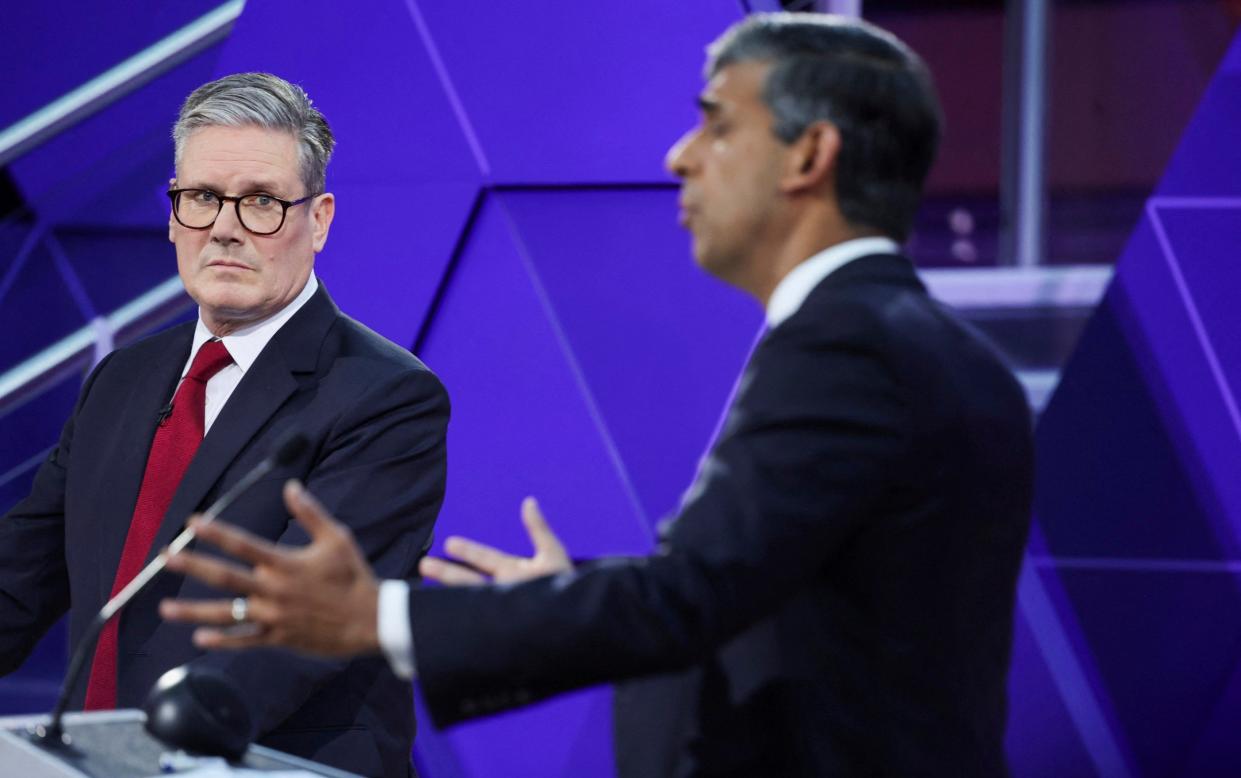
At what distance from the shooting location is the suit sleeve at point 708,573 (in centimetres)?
121

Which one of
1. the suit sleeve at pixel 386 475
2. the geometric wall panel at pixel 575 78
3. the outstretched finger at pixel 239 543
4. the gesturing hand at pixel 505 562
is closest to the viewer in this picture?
the outstretched finger at pixel 239 543

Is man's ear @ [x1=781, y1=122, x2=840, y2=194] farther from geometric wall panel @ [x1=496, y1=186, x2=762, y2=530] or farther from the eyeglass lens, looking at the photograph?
geometric wall panel @ [x1=496, y1=186, x2=762, y2=530]

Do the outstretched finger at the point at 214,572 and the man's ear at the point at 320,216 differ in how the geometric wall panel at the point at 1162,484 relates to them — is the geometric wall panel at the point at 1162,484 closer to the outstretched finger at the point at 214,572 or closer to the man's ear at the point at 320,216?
the man's ear at the point at 320,216

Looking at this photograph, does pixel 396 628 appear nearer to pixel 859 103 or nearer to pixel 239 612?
pixel 239 612

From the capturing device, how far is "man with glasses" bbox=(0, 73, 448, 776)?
1982 mm

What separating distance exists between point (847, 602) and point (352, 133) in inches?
92.6

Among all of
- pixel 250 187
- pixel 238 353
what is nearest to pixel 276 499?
pixel 238 353

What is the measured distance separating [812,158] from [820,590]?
0.38 m

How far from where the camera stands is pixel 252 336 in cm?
215

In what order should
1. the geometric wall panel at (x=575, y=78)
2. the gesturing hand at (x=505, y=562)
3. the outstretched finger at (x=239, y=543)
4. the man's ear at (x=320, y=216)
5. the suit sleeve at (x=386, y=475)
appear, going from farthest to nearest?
the geometric wall panel at (x=575, y=78)
the man's ear at (x=320, y=216)
the suit sleeve at (x=386, y=475)
the gesturing hand at (x=505, y=562)
the outstretched finger at (x=239, y=543)

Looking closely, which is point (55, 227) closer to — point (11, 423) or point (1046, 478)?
point (11, 423)

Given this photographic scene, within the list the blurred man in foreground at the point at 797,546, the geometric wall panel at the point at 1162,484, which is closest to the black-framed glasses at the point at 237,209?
the blurred man in foreground at the point at 797,546

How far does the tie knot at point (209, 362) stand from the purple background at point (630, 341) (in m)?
1.18

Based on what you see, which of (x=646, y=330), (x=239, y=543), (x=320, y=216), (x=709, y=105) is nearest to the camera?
(x=239, y=543)
